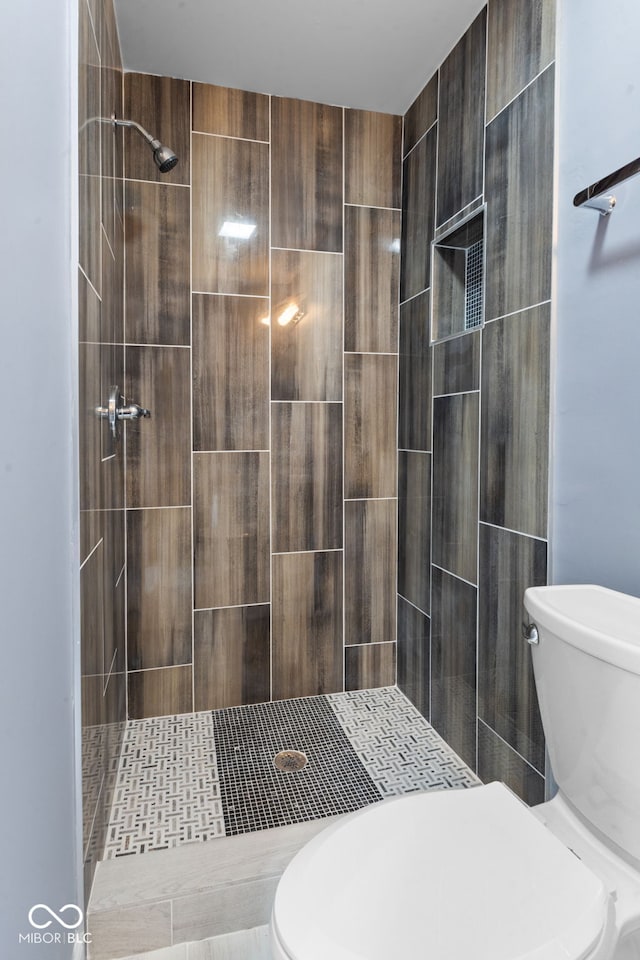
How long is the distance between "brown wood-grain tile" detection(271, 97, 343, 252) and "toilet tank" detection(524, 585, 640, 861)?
1.64m

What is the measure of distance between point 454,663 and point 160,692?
1091 millimetres

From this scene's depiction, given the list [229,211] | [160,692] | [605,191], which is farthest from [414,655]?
[229,211]

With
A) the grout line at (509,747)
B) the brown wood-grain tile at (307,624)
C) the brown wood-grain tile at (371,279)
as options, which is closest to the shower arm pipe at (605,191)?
the brown wood-grain tile at (371,279)

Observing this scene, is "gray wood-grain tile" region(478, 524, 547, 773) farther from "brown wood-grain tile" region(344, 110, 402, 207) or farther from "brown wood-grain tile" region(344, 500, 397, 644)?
"brown wood-grain tile" region(344, 110, 402, 207)

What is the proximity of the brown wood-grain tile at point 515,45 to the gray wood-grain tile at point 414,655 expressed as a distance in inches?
66.5

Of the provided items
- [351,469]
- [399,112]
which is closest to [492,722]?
→ [351,469]

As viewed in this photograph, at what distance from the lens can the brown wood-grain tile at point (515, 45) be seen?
1.41 m

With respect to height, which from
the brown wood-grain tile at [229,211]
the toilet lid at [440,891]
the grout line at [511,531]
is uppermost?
the brown wood-grain tile at [229,211]

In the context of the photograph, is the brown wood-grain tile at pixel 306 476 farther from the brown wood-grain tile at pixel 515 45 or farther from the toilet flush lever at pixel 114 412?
the brown wood-grain tile at pixel 515 45

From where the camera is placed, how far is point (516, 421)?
154 cm

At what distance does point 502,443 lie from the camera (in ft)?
5.27

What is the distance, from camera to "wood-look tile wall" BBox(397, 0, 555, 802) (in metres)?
1.46

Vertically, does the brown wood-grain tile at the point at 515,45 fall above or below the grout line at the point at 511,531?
above

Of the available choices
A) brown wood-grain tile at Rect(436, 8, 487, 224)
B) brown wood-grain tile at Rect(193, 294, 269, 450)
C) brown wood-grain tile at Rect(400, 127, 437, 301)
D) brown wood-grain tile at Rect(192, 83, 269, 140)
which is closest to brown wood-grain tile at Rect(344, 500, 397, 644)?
brown wood-grain tile at Rect(193, 294, 269, 450)
